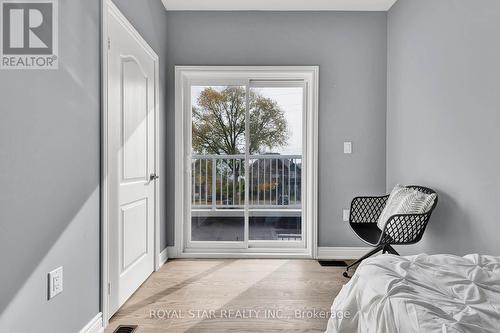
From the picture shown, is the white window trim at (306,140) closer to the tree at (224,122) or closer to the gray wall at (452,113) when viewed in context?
the tree at (224,122)

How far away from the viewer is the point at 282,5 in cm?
322

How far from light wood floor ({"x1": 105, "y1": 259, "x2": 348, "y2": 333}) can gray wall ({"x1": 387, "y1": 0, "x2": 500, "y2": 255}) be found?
3.49ft

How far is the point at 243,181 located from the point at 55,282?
2223mm

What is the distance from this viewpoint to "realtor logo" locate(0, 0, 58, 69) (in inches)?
50.6

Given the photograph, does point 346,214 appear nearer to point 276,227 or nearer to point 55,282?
point 276,227

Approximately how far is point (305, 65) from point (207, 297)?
253cm

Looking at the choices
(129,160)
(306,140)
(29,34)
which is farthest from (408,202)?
(29,34)

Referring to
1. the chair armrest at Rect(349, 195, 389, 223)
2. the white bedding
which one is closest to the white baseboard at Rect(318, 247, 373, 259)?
the chair armrest at Rect(349, 195, 389, 223)

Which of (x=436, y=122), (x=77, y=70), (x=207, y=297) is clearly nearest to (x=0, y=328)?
(x=77, y=70)

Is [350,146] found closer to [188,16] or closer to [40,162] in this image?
[188,16]

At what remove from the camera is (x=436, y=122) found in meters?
2.44

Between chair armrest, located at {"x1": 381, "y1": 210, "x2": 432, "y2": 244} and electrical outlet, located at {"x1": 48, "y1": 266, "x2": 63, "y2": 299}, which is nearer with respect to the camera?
electrical outlet, located at {"x1": 48, "y1": 266, "x2": 63, "y2": 299}

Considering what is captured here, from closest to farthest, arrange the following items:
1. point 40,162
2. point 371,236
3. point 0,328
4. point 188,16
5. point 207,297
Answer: point 0,328, point 40,162, point 207,297, point 371,236, point 188,16

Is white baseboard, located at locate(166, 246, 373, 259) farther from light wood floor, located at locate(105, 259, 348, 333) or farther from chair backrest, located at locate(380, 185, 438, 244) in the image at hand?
chair backrest, located at locate(380, 185, 438, 244)
